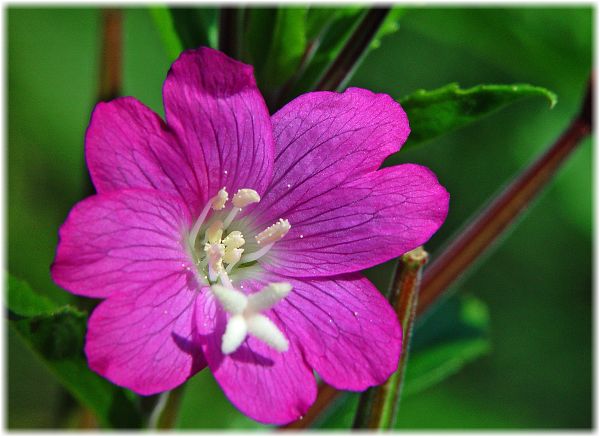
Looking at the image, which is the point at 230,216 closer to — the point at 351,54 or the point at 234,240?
the point at 234,240

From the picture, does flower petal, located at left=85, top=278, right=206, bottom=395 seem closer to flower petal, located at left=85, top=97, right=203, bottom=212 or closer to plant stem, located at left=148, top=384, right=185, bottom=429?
flower petal, located at left=85, top=97, right=203, bottom=212

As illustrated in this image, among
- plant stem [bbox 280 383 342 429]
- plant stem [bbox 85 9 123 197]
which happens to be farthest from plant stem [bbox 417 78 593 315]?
plant stem [bbox 85 9 123 197]

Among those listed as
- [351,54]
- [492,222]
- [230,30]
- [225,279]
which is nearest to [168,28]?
[230,30]

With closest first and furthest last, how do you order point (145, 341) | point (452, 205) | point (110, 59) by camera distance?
point (145, 341), point (110, 59), point (452, 205)

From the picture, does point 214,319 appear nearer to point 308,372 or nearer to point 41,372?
point 308,372

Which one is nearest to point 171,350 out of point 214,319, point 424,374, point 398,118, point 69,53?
point 214,319

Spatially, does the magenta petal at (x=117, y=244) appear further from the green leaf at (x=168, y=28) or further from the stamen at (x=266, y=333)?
the green leaf at (x=168, y=28)

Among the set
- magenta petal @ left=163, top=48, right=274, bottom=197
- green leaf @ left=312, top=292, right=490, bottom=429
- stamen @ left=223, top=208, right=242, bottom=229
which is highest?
magenta petal @ left=163, top=48, right=274, bottom=197
